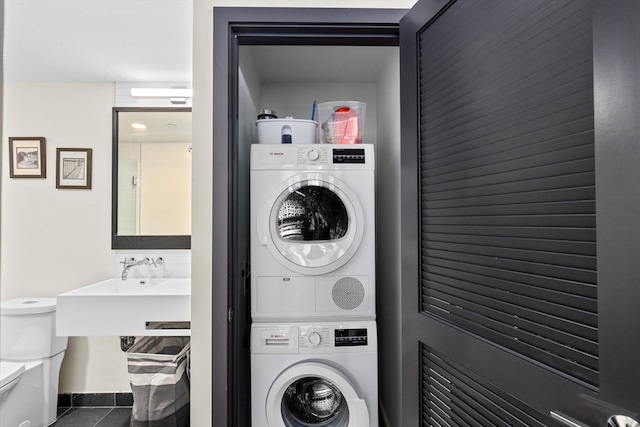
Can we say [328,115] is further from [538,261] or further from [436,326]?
[538,261]

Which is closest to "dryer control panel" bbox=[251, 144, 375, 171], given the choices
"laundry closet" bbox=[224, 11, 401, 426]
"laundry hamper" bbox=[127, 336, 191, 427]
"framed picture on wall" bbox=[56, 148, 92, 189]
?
"laundry closet" bbox=[224, 11, 401, 426]

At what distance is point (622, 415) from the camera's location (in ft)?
1.96

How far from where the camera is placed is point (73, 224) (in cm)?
216

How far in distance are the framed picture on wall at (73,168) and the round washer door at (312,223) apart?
1.21 meters

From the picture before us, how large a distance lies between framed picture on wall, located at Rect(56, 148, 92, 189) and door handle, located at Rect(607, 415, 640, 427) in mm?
2551

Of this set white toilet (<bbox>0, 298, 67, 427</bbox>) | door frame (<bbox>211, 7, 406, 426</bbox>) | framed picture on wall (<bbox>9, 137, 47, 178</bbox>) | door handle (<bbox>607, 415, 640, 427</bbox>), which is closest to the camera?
door handle (<bbox>607, 415, 640, 427</bbox>)

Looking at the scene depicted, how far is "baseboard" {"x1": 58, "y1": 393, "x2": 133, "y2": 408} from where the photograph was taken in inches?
90.2

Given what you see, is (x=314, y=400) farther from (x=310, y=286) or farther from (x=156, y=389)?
(x=156, y=389)

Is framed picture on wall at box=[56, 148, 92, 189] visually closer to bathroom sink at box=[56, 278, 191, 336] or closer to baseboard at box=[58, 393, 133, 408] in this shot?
bathroom sink at box=[56, 278, 191, 336]

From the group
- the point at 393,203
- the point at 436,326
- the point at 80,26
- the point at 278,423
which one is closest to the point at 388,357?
the point at 278,423

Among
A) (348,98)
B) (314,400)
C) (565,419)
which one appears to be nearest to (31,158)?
(314,400)

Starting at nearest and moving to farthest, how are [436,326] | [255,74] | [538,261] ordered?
[538,261] < [436,326] < [255,74]

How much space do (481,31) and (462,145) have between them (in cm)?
30

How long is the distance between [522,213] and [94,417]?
8.82ft
